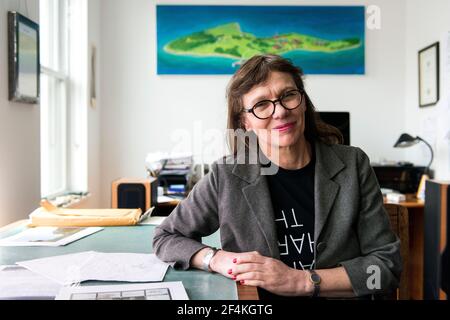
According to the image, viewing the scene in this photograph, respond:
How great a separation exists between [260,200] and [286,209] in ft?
0.23

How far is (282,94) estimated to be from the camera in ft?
3.14

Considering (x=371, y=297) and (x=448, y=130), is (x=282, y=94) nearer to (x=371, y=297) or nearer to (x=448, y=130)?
(x=371, y=297)

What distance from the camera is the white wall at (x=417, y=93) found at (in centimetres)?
241

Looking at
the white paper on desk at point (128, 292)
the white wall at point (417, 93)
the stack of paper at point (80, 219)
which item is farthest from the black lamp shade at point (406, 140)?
the white paper on desk at point (128, 292)

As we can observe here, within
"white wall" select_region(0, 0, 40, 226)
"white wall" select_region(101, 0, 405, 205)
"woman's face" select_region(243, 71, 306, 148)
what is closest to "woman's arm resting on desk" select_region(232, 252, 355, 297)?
"woman's face" select_region(243, 71, 306, 148)

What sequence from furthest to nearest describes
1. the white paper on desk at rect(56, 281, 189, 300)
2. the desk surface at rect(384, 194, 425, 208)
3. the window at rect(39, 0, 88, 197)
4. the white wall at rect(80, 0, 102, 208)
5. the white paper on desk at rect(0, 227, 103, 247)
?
the white wall at rect(80, 0, 102, 208) → the window at rect(39, 0, 88, 197) → the desk surface at rect(384, 194, 425, 208) → the white paper on desk at rect(0, 227, 103, 247) → the white paper on desk at rect(56, 281, 189, 300)

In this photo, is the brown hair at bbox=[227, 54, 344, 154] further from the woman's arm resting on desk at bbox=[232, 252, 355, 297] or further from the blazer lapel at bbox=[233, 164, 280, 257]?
the woman's arm resting on desk at bbox=[232, 252, 355, 297]

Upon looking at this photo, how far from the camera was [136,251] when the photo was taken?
1.08 m

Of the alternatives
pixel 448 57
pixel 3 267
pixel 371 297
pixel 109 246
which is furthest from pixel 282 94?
pixel 448 57

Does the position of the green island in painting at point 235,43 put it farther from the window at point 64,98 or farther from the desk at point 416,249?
the desk at point 416,249

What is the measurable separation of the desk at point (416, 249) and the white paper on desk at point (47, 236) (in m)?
1.74

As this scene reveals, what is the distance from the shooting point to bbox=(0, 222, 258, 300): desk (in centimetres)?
79

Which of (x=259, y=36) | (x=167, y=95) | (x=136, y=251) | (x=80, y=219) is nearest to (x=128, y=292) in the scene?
(x=136, y=251)

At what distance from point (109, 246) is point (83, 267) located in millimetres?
218
